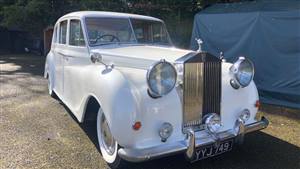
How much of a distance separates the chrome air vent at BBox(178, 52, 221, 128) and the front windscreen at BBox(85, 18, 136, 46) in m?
1.61

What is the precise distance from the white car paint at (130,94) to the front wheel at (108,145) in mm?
337

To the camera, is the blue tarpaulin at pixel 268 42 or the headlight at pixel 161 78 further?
the blue tarpaulin at pixel 268 42

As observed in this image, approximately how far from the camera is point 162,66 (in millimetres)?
3559

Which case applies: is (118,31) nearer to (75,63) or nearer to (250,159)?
(75,63)

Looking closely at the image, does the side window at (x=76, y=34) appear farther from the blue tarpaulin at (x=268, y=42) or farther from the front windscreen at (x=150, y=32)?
the blue tarpaulin at (x=268, y=42)

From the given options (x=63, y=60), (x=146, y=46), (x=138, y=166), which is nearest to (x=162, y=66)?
(x=138, y=166)

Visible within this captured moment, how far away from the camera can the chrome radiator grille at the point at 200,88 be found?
383 cm

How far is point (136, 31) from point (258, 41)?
3.27m

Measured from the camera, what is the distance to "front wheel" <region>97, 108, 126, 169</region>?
12.8 feet

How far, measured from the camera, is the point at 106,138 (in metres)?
4.25

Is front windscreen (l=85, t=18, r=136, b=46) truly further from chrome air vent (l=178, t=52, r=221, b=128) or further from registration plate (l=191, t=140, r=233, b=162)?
registration plate (l=191, t=140, r=233, b=162)

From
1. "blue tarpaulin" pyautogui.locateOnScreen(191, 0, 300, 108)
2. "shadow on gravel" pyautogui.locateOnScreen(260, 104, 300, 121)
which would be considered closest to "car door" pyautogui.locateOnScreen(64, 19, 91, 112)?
"shadow on gravel" pyautogui.locateOnScreen(260, 104, 300, 121)

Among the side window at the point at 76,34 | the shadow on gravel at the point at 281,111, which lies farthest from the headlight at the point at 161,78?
the shadow on gravel at the point at 281,111

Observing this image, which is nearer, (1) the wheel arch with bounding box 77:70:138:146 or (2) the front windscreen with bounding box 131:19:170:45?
(1) the wheel arch with bounding box 77:70:138:146
